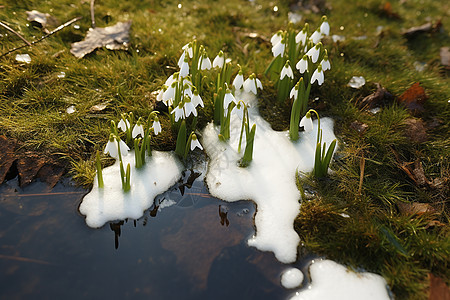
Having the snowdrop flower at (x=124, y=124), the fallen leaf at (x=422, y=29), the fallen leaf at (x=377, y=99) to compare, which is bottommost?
the snowdrop flower at (x=124, y=124)

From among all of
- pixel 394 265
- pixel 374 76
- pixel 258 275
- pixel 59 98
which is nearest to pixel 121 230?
pixel 258 275

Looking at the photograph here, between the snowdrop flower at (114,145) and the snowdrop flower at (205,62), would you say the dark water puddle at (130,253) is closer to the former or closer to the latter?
the snowdrop flower at (114,145)

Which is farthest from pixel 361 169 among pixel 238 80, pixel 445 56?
pixel 445 56

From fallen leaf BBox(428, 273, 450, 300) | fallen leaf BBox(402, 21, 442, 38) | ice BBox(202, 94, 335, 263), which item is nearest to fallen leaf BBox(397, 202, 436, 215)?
fallen leaf BBox(428, 273, 450, 300)

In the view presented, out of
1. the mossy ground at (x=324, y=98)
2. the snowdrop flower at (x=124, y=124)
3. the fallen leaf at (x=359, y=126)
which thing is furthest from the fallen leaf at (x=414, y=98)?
the snowdrop flower at (x=124, y=124)

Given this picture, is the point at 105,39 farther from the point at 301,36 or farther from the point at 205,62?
the point at 301,36

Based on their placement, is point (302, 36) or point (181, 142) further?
point (302, 36)
